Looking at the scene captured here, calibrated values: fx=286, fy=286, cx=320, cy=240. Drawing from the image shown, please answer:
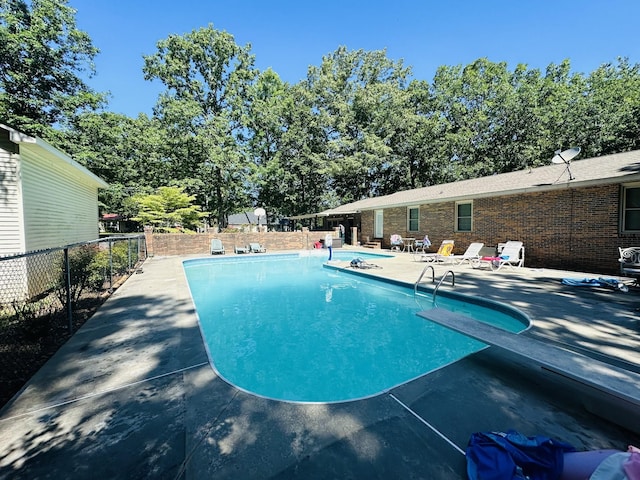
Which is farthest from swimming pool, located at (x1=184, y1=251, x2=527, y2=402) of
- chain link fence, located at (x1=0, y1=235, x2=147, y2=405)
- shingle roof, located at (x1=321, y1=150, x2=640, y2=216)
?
shingle roof, located at (x1=321, y1=150, x2=640, y2=216)

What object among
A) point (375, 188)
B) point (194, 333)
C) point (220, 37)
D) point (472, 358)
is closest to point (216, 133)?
point (220, 37)

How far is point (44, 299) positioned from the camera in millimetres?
6723

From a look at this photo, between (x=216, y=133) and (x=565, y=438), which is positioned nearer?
(x=565, y=438)

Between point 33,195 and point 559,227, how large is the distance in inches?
642

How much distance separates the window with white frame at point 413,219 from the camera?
16547 mm

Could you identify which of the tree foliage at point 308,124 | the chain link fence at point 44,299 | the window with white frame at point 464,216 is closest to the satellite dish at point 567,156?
the window with white frame at point 464,216

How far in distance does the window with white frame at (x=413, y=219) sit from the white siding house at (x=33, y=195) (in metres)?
15.5

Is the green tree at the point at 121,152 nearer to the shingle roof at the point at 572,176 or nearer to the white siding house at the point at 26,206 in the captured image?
the white siding house at the point at 26,206

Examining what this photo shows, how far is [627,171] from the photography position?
332 inches

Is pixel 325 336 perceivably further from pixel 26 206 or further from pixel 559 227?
pixel 559 227

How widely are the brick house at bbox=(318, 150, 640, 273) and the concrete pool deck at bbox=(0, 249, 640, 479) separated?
6.84m

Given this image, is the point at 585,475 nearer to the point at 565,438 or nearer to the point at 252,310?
the point at 565,438

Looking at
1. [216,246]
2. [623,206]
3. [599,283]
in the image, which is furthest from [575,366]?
[216,246]

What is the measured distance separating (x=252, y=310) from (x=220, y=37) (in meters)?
28.4
